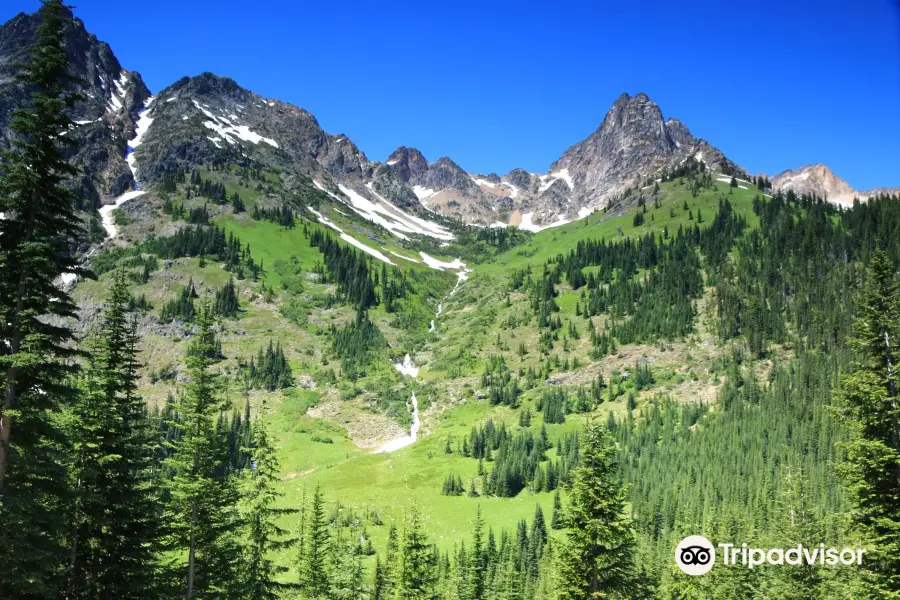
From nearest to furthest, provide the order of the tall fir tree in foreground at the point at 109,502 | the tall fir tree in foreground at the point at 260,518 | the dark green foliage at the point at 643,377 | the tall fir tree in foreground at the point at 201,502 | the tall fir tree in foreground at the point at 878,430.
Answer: the tall fir tree in foreground at the point at 109,502, the tall fir tree in foreground at the point at 878,430, the tall fir tree in foreground at the point at 201,502, the tall fir tree in foreground at the point at 260,518, the dark green foliage at the point at 643,377

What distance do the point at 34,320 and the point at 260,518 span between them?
16.6m

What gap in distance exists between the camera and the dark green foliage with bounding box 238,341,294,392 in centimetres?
18012

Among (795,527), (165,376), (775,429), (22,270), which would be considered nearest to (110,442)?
(22,270)

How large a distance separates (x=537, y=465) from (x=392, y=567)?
288 feet

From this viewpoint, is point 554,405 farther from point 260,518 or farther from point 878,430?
point 260,518

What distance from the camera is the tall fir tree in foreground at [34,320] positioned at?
17.7m

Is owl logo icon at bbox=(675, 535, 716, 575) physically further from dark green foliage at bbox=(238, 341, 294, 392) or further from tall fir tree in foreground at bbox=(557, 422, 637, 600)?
dark green foliage at bbox=(238, 341, 294, 392)

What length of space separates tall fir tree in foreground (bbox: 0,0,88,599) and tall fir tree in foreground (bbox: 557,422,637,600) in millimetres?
18794

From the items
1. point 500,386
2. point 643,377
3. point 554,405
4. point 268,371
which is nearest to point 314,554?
point 554,405

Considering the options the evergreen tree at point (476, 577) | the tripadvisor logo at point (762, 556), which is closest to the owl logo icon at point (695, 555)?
the tripadvisor logo at point (762, 556)

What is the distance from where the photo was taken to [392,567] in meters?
57.0

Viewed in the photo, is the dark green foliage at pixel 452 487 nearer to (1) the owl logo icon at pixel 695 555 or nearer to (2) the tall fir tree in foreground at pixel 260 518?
(1) the owl logo icon at pixel 695 555

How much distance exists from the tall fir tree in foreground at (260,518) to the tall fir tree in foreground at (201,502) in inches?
76.7

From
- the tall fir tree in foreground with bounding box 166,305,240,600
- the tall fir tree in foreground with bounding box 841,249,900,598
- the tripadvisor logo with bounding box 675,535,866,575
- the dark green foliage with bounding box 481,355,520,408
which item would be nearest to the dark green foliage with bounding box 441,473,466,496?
the dark green foliage with bounding box 481,355,520,408
